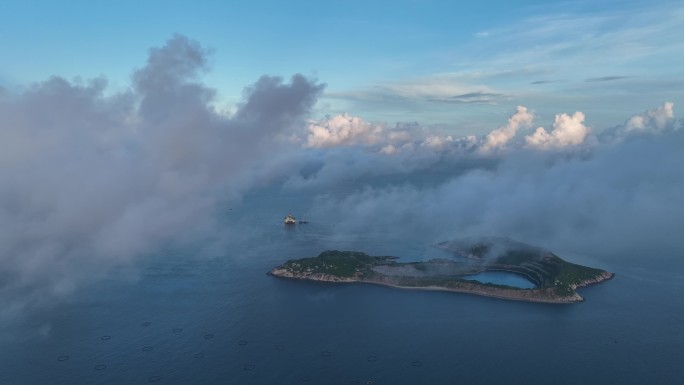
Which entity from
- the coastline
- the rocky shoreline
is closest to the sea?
the coastline

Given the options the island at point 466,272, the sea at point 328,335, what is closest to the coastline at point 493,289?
the island at point 466,272

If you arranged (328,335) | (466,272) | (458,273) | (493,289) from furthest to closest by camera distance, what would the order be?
(466,272) → (458,273) → (493,289) → (328,335)

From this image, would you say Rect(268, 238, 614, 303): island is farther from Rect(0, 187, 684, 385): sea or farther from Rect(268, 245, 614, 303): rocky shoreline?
Rect(0, 187, 684, 385): sea

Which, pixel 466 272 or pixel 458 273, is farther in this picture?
pixel 466 272

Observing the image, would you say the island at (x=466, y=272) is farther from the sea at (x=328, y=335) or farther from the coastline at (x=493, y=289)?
the sea at (x=328, y=335)

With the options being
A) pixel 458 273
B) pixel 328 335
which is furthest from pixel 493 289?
pixel 328 335

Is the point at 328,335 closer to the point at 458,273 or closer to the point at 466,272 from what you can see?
the point at 458,273

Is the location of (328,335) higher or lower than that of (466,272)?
lower
